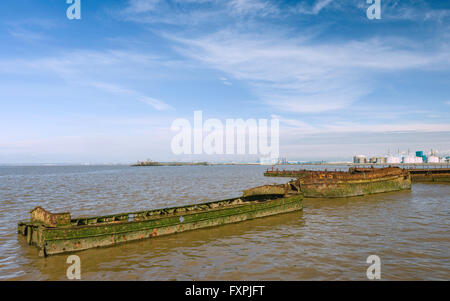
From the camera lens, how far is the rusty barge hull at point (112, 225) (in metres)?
11.3

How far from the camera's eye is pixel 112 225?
488 inches

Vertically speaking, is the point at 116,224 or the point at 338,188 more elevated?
the point at 116,224

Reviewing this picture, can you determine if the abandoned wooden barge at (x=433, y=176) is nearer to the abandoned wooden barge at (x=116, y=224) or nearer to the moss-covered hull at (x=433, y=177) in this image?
the moss-covered hull at (x=433, y=177)

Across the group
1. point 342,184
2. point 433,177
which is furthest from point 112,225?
point 433,177

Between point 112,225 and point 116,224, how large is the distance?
0.58 ft

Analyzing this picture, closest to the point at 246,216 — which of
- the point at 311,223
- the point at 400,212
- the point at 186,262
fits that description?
the point at 311,223

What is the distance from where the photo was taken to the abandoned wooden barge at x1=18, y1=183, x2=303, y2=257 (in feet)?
37.0

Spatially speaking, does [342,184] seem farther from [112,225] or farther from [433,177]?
[433,177]

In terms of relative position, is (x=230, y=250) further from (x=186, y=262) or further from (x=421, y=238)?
(x=421, y=238)

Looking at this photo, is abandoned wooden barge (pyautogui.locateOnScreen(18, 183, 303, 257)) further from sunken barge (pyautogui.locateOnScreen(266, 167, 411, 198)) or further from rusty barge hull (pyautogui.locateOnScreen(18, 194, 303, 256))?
sunken barge (pyautogui.locateOnScreen(266, 167, 411, 198))

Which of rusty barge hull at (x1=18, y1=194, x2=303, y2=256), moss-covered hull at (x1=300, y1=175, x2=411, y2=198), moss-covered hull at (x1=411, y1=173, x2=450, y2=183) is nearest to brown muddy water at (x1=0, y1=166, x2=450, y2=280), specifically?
rusty barge hull at (x1=18, y1=194, x2=303, y2=256)

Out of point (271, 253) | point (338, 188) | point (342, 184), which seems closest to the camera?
point (271, 253)

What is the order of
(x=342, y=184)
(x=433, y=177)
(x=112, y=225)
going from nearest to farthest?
(x=112, y=225)
(x=342, y=184)
(x=433, y=177)

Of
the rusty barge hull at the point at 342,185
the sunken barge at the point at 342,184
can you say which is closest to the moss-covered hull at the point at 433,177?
the sunken barge at the point at 342,184
